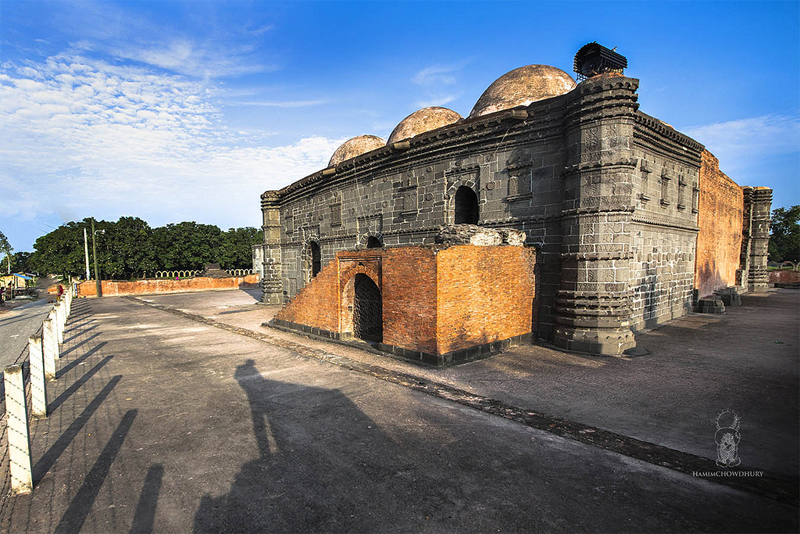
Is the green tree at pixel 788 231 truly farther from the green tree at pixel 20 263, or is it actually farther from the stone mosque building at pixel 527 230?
the green tree at pixel 20 263

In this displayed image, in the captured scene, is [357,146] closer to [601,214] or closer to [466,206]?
[466,206]

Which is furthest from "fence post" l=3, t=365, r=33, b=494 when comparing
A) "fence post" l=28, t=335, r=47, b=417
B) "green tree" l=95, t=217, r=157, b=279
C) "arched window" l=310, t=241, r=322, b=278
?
"green tree" l=95, t=217, r=157, b=279

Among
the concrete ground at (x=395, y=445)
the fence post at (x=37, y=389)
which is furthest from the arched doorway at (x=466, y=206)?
the fence post at (x=37, y=389)

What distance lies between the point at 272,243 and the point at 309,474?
21.6 meters

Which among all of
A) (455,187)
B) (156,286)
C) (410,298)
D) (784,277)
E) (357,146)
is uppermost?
(357,146)

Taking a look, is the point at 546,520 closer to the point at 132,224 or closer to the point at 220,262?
the point at 132,224

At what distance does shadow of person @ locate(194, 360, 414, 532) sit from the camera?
3451mm

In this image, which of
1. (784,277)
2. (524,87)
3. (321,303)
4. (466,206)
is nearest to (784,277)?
(784,277)

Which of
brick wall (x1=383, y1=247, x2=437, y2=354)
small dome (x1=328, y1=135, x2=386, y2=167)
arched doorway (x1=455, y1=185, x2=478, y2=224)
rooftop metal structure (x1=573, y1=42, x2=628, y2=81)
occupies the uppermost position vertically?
rooftop metal structure (x1=573, y1=42, x2=628, y2=81)

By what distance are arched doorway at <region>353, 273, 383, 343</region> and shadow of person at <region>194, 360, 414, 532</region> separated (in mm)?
5181

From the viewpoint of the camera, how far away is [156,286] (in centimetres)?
3131

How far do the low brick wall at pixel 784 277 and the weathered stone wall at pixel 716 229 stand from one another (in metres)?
12.1

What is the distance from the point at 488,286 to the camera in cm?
945

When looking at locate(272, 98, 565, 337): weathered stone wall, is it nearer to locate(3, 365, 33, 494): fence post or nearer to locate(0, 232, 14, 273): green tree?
locate(3, 365, 33, 494): fence post
